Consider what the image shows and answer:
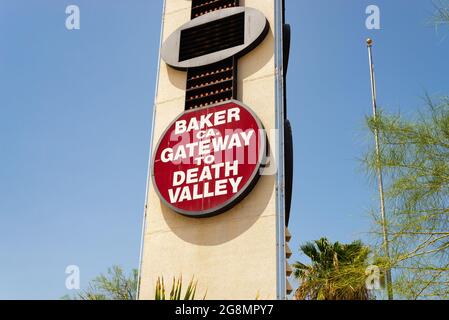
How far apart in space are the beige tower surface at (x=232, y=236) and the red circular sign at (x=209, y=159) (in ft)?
1.10

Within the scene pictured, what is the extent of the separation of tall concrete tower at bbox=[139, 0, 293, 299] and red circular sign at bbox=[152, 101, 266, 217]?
0.10 feet

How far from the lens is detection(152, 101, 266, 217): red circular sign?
50.0 feet

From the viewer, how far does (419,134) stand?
1118cm

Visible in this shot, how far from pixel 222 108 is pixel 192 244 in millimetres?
4161

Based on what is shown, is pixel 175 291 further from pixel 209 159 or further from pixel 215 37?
pixel 215 37

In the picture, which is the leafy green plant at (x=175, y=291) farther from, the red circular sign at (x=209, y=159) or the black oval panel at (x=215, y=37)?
the black oval panel at (x=215, y=37)

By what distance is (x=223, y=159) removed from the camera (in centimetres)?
1562

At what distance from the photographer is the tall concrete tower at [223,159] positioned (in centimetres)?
1444

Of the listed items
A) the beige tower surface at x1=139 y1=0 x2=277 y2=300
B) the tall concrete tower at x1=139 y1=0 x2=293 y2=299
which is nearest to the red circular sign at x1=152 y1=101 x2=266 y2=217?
the tall concrete tower at x1=139 y1=0 x2=293 y2=299

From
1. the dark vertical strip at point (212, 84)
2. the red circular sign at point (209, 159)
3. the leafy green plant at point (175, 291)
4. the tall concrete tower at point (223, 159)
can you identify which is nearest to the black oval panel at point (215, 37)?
the tall concrete tower at point (223, 159)

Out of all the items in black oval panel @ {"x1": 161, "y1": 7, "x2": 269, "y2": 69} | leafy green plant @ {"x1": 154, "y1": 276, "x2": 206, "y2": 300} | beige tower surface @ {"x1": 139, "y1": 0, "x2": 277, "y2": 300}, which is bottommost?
leafy green plant @ {"x1": 154, "y1": 276, "x2": 206, "y2": 300}

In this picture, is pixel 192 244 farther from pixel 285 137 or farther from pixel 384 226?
pixel 384 226

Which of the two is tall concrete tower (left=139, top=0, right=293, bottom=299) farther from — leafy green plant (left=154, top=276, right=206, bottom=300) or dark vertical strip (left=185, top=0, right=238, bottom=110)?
leafy green plant (left=154, top=276, right=206, bottom=300)
